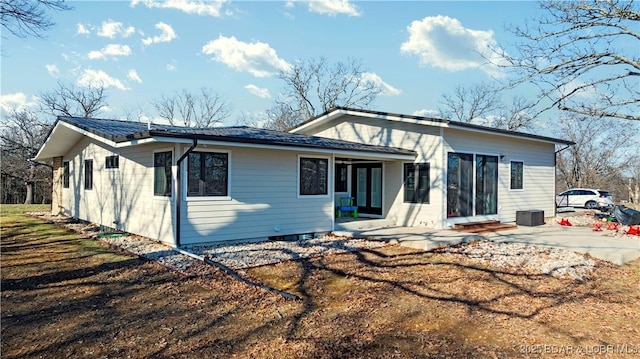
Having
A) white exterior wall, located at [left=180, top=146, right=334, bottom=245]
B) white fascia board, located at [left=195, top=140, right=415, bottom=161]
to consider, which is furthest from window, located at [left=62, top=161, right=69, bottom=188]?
white fascia board, located at [left=195, top=140, right=415, bottom=161]

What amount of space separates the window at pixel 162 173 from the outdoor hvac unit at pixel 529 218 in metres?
10.4

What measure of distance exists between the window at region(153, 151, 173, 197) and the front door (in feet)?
20.6

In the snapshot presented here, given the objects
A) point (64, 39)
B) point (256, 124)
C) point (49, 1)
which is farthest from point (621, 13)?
A: point (256, 124)

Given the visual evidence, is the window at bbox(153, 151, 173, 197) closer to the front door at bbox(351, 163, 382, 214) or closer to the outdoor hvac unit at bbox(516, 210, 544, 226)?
the front door at bbox(351, 163, 382, 214)

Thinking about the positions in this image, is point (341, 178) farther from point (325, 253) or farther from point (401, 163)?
point (325, 253)

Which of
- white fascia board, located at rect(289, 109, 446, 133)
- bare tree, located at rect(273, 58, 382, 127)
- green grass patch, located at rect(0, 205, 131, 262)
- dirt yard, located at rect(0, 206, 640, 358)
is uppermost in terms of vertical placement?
bare tree, located at rect(273, 58, 382, 127)

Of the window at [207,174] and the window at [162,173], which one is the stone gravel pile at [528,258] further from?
the window at [162,173]

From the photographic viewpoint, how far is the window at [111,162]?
434 inches

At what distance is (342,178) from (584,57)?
774cm

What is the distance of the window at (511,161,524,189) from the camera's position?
13463 millimetres

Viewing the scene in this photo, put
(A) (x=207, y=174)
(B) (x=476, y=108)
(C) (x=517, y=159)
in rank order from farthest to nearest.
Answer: (B) (x=476, y=108)
(C) (x=517, y=159)
(A) (x=207, y=174)

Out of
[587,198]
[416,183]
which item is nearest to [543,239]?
[416,183]

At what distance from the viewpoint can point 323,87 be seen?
107ft

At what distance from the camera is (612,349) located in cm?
386
